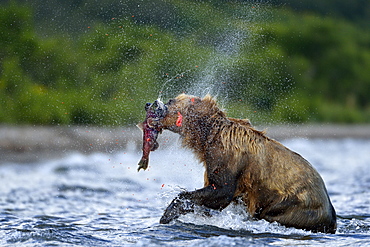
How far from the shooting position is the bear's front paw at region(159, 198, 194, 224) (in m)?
5.60

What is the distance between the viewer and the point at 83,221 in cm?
638

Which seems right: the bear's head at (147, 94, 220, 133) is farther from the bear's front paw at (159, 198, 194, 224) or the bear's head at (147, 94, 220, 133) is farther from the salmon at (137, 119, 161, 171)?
the bear's front paw at (159, 198, 194, 224)

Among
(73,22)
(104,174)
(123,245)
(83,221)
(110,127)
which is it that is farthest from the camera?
(110,127)

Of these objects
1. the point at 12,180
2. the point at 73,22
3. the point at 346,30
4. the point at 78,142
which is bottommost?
the point at 12,180

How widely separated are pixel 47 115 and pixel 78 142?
3.30ft

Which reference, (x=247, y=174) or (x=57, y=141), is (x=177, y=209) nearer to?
(x=247, y=174)

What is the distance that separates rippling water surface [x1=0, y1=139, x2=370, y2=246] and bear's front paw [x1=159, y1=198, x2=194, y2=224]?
0.08 metres

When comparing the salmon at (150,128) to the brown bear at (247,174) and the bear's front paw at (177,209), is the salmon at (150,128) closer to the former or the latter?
the brown bear at (247,174)

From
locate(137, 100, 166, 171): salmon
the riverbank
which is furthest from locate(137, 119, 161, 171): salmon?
the riverbank

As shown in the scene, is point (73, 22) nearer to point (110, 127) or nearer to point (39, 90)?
point (39, 90)

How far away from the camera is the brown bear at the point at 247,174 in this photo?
218 inches

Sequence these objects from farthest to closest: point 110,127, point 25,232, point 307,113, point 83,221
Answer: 1. point 307,113
2. point 110,127
3. point 83,221
4. point 25,232

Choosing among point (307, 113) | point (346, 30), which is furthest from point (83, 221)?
point (346, 30)

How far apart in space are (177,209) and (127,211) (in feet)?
5.38
